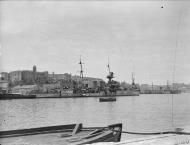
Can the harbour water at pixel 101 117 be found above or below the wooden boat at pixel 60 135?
below

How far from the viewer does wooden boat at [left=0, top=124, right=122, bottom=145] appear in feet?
17.9

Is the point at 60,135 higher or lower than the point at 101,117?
higher

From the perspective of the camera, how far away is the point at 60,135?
6207mm

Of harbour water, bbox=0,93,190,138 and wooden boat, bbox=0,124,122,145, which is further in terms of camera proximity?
harbour water, bbox=0,93,190,138

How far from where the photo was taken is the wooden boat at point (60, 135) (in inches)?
215

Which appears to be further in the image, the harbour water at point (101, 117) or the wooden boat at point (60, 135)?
the harbour water at point (101, 117)

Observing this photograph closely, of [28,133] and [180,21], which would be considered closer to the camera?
[28,133]

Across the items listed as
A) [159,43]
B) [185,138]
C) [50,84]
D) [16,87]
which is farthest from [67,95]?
[185,138]

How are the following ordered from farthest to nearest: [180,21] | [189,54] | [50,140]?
[189,54]
[180,21]
[50,140]

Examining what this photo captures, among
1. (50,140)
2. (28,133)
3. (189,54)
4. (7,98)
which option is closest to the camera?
(50,140)

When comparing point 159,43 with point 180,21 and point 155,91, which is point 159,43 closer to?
point 180,21

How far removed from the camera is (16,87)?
239 feet

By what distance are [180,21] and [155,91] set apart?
142m

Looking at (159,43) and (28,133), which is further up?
(159,43)
